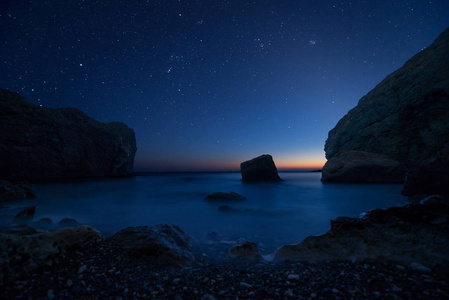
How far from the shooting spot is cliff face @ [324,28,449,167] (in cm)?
1530

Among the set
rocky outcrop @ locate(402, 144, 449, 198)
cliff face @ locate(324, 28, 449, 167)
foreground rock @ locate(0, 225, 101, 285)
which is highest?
cliff face @ locate(324, 28, 449, 167)

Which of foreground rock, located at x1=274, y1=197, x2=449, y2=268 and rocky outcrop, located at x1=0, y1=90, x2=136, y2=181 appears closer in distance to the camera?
foreground rock, located at x1=274, y1=197, x2=449, y2=268

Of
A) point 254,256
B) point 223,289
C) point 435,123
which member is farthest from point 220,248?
point 435,123

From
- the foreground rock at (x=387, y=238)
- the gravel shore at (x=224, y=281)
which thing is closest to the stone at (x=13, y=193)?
the gravel shore at (x=224, y=281)

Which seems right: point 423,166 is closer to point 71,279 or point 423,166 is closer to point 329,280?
point 329,280

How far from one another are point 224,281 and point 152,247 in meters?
1.32

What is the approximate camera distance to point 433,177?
21.6 feet

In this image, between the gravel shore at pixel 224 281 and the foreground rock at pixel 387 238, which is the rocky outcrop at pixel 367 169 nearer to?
the foreground rock at pixel 387 238

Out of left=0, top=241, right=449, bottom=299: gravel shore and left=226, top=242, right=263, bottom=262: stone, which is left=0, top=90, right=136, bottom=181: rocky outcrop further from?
left=226, top=242, right=263, bottom=262: stone

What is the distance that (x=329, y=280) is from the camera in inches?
77.6

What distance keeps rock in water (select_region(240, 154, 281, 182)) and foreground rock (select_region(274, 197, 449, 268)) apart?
54.8 ft

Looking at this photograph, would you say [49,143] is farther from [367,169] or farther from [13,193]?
[367,169]

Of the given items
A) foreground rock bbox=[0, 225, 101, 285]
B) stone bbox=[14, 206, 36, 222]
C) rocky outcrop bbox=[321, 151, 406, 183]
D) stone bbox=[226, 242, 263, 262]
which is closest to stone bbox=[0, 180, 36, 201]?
stone bbox=[14, 206, 36, 222]

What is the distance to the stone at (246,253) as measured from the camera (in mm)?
2902
